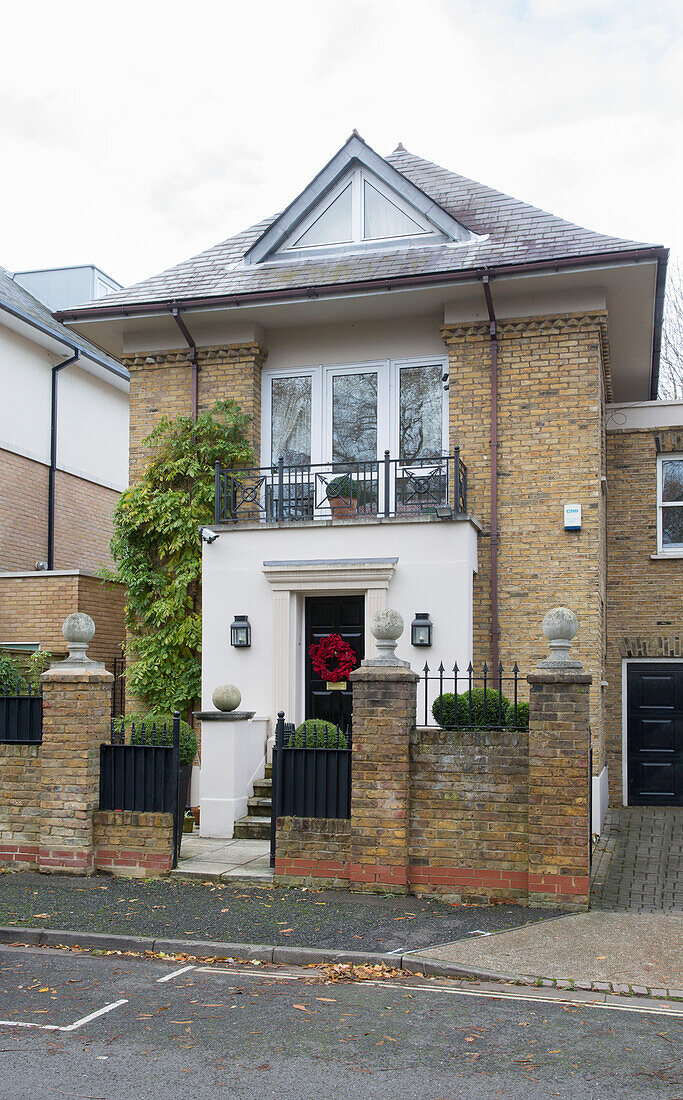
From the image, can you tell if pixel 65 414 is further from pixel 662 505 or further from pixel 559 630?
pixel 559 630

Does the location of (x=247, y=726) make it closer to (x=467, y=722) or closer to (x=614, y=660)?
(x=467, y=722)

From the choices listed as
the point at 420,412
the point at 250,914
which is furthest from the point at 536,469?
the point at 250,914

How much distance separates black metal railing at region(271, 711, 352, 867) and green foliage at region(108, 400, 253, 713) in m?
4.29

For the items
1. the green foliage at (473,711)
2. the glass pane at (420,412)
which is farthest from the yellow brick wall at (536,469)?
the green foliage at (473,711)

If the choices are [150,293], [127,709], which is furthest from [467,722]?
[150,293]

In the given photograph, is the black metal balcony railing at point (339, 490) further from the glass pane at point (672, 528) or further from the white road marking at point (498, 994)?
the white road marking at point (498, 994)

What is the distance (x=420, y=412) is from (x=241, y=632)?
3.93 metres

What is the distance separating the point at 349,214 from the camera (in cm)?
1451

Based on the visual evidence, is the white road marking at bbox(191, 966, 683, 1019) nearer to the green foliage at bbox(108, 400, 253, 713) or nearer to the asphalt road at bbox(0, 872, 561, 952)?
the asphalt road at bbox(0, 872, 561, 952)

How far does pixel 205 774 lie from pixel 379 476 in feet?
14.9

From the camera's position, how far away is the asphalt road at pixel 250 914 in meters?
7.29

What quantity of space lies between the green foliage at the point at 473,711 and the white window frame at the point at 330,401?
16.2 feet

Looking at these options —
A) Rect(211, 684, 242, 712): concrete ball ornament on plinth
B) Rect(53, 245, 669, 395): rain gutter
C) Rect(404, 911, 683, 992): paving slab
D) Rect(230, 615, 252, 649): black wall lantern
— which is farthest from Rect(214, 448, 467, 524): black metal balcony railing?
Rect(404, 911, 683, 992): paving slab

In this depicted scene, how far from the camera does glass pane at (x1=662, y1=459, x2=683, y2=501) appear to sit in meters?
15.2
